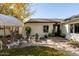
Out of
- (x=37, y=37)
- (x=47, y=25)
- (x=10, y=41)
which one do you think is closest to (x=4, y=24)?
(x=10, y=41)

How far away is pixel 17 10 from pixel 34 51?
344 centimetres

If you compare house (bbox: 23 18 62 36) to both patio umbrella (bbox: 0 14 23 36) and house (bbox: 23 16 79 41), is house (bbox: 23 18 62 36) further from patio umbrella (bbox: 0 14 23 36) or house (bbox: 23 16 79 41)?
patio umbrella (bbox: 0 14 23 36)

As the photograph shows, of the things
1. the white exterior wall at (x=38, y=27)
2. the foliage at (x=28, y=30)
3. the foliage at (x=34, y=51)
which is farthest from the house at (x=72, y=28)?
the foliage at (x=28, y=30)

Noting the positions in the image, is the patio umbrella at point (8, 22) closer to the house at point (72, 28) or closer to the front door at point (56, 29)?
the front door at point (56, 29)

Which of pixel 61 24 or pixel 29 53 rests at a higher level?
pixel 61 24

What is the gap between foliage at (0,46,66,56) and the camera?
8.87 meters

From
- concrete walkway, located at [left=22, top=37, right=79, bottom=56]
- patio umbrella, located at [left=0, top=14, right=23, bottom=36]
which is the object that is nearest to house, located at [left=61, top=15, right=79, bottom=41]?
concrete walkway, located at [left=22, top=37, right=79, bottom=56]

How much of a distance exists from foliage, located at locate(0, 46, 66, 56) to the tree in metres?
2.30

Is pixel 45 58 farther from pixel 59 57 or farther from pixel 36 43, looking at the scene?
pixel 36 43

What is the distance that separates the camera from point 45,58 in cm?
860

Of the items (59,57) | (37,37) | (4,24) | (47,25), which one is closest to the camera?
(59,57)

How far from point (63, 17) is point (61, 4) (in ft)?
3.31

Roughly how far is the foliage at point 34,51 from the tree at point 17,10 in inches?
90.4

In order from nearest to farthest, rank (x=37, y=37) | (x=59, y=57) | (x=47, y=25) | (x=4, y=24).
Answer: (x=59, y=57), (x=4, y=24), (x=37, y=37), (x=47, y=25)
